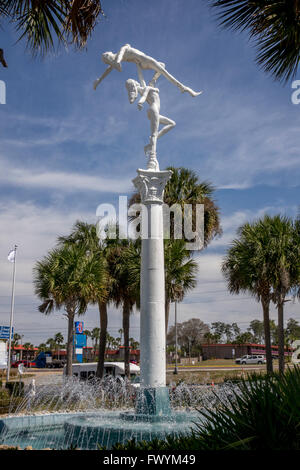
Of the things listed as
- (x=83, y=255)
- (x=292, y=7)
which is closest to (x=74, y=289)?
(x=83, y=255)

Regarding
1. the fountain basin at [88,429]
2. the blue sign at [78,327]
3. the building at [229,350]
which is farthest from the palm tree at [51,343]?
the fountain basin at [88,429]

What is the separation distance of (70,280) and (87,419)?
423 inches

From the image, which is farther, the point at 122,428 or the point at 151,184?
the point at 151,184

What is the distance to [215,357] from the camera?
8456 centimetres

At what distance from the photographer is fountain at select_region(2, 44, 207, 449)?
11.0 m

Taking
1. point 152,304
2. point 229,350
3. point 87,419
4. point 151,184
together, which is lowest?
point 87,419

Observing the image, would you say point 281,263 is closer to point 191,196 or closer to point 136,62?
point 191,196

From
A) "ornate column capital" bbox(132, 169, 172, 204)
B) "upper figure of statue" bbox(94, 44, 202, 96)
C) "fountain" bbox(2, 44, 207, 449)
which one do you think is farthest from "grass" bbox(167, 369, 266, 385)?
Result: "upper figure of statue" bbox(94, 44, 202, 96)

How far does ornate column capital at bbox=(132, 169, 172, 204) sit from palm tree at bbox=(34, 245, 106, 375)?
30.4ft

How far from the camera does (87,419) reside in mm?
12297

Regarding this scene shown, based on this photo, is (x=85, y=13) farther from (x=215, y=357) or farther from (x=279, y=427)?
(x=215, y=357)

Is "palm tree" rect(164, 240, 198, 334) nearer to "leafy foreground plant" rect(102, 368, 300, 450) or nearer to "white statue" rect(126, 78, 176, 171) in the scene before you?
"white statue" rect(126, 78, 176, 171)

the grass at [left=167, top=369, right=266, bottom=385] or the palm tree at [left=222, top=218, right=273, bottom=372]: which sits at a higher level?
the palm tree at [left=222, top=218, right=273, bottom=372]

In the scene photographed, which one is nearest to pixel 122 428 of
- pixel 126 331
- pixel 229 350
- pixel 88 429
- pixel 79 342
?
pixel 88 429
